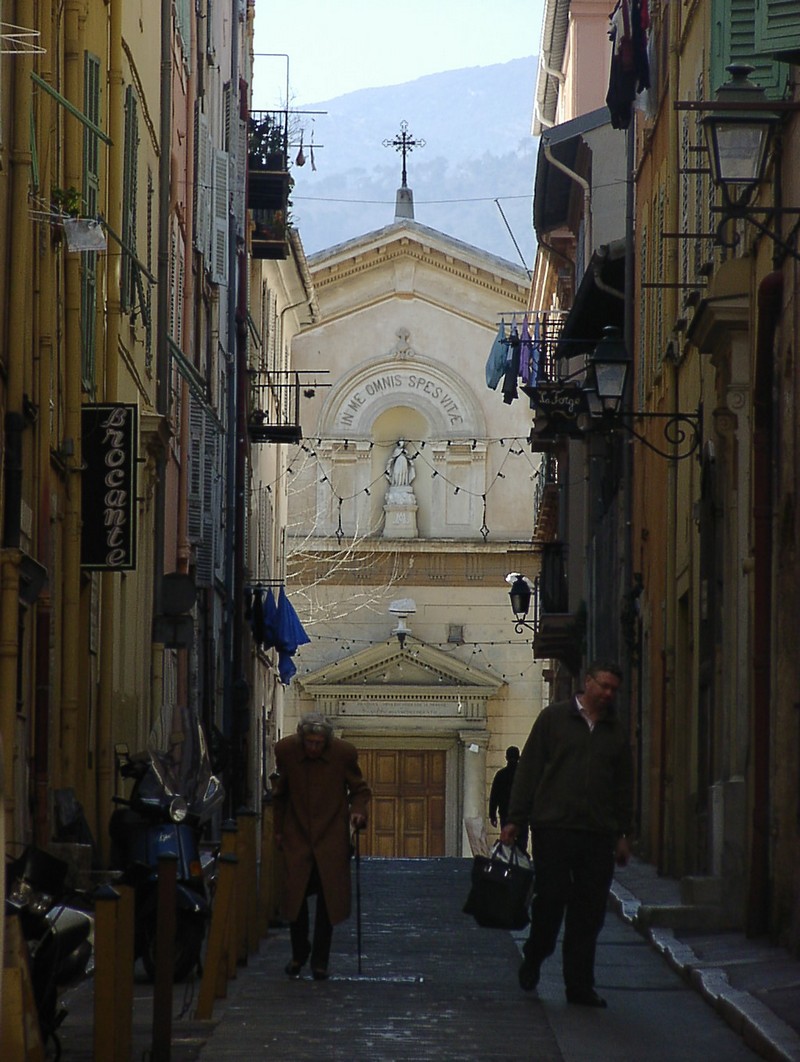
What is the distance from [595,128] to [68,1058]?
22.5m

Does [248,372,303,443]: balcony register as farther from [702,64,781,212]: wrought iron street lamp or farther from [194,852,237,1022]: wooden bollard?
[194,852,237,1022]: wooden bollard

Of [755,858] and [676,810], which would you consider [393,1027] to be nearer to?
[755,858]

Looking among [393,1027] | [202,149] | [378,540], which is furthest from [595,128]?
[393,1027]

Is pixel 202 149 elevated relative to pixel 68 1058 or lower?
elevated

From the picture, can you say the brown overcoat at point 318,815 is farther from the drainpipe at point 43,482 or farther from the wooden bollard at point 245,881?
the drainpipe at point 43,482

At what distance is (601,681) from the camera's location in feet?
36.0

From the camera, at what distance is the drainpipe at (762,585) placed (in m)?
13.1

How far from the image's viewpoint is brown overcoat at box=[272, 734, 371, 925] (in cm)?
1262

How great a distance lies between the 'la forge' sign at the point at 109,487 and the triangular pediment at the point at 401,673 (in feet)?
95.2

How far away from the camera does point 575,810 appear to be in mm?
10961

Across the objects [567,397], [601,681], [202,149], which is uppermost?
[202,149]

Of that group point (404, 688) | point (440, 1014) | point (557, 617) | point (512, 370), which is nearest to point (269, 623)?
point (557, 617)

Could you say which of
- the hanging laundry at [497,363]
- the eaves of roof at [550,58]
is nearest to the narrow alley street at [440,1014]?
the hanging laundry at [497,363]

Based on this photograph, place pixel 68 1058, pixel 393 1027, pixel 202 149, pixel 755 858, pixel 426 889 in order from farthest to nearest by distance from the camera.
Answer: pixel 202 149, pixel 426 889, pixel 755 858, pixel 393 1027, pixel 68 1058
